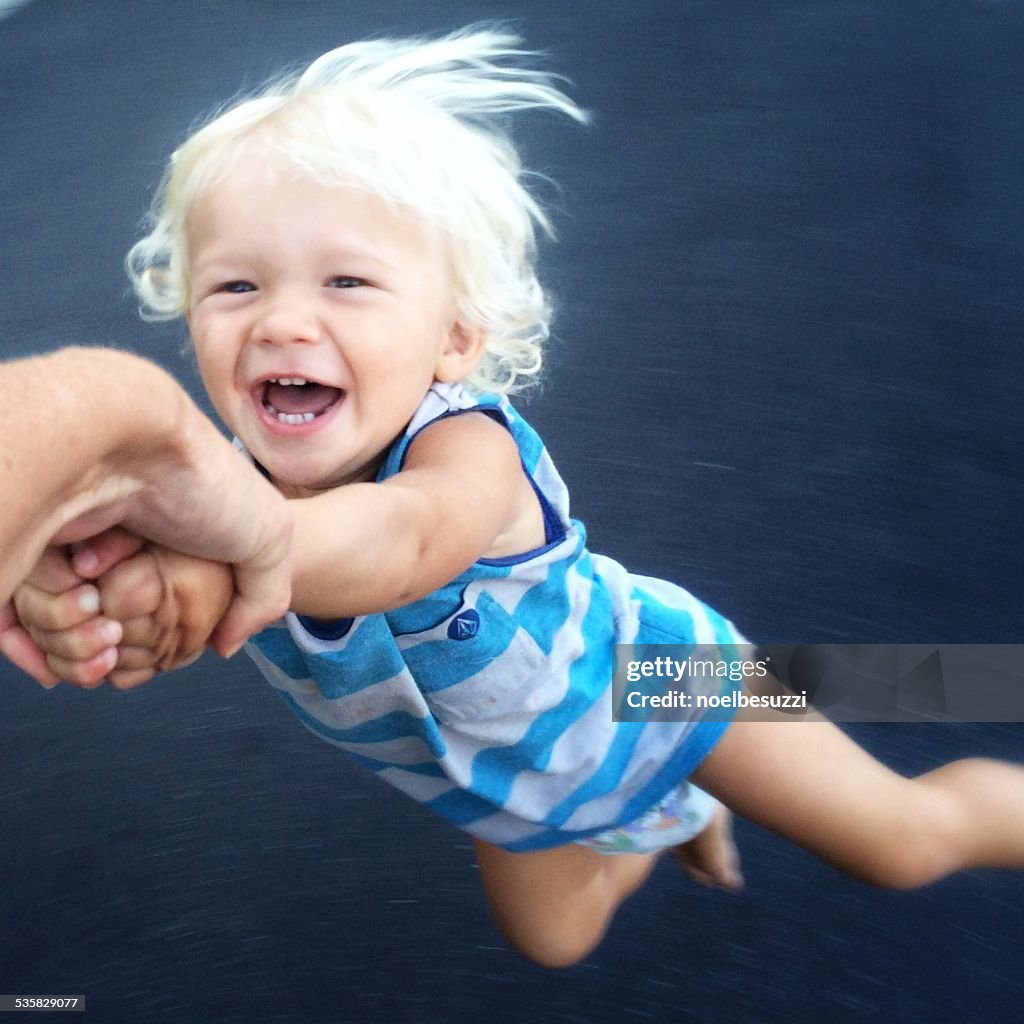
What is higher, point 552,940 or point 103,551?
point 103,551

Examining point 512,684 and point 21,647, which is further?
point 512,684

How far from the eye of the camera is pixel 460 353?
96cm

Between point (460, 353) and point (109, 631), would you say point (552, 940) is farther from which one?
point (109, 631)

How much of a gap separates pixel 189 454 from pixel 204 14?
7.87 ft

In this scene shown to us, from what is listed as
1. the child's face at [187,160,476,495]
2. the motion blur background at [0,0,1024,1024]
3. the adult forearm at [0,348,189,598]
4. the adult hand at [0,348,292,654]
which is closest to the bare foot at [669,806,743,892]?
the motion blur background at [0,0,1024,1024]

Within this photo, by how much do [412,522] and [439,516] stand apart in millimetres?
35

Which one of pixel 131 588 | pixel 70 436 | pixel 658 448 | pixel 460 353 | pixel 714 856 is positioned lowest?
pixel 714 856

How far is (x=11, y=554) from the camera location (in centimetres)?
43

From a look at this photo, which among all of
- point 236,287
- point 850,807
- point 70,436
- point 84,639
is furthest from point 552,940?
point 70,436

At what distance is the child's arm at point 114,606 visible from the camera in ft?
1.80

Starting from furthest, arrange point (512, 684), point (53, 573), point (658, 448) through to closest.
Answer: point (658, 448)
point (512, 684)
point (53, 573)

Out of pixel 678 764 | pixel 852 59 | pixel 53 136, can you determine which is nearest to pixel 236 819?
pixel 678 764

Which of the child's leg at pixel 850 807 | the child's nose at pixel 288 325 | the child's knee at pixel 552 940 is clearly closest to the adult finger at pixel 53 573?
the child's nose at pixel 288 325

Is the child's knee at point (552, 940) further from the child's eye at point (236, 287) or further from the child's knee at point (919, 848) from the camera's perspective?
the child's eye at point (236, 287)
